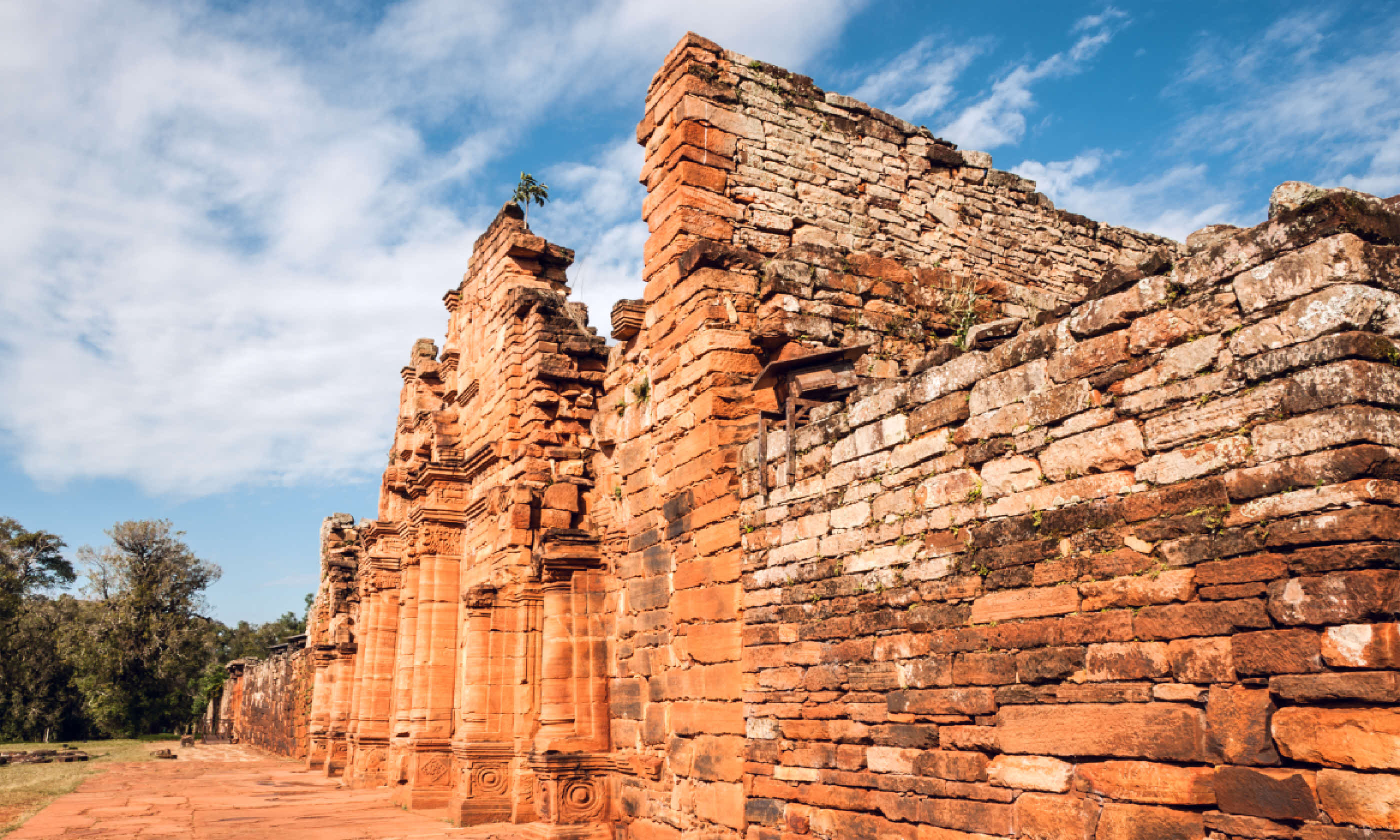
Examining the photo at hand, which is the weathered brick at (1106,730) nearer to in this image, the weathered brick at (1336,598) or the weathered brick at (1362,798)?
the weathered brick at (1362,798)

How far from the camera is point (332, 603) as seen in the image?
23.1 m

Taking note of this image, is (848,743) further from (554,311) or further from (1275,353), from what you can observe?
(554,311)

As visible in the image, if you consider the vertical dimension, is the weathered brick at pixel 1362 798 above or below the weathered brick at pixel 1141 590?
Answer: below

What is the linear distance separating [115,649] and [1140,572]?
168ft

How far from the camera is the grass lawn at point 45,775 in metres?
14.0

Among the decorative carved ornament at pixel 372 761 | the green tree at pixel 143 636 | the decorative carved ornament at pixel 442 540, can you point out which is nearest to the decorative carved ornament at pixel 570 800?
the decorative carved ornament at pixel 442 540

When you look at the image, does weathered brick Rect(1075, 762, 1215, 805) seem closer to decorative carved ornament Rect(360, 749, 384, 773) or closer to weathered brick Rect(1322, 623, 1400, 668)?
weathered brick Rect(1322, 623, 1400, 668)

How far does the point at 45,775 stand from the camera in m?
22.4

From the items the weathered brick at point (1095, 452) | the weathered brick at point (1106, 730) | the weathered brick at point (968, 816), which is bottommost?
the weathered brick at point (968, 816)

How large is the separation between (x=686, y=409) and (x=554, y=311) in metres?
6.06

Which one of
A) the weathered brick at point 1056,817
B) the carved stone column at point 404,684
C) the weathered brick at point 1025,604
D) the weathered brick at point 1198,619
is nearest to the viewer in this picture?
the weathered brick at point 1198,619

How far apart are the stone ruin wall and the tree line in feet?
131

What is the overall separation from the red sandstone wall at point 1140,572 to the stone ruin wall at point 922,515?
0.02 m

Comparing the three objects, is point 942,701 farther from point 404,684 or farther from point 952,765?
point 404,684
